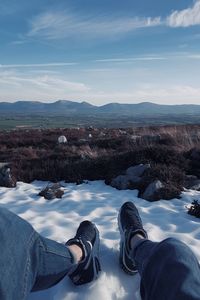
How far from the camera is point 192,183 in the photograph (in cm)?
690

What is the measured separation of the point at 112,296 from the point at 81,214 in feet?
7.99

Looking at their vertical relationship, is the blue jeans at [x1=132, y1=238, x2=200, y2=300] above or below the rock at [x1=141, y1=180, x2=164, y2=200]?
above

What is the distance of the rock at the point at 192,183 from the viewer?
22.1 ft

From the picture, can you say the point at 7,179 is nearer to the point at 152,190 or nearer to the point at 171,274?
the point at 152,190

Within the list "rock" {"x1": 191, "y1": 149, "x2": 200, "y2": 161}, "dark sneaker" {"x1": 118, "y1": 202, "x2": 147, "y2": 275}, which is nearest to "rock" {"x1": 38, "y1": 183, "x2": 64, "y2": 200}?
"dark sneaker" {"x1": 118, "y1": 202, "x2": 147, "y2": 275}

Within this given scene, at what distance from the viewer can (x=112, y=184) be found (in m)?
7.34

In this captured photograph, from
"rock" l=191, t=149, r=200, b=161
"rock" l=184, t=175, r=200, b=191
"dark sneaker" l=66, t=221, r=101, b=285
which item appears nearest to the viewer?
"dark sneaker" l=66, t=221, r=101, b=285

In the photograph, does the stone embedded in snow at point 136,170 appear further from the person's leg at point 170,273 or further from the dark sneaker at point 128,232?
the person's leg at point 170,273

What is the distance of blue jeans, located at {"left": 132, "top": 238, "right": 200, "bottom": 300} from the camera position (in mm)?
1763

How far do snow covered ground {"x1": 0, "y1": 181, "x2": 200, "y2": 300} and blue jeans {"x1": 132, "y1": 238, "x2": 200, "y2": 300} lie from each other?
3.11 ft

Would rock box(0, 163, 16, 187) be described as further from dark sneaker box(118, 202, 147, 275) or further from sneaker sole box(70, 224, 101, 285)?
sneaker sole box(70, 224, 101, 285)

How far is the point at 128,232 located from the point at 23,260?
5.43 feet

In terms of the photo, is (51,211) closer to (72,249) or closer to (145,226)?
(145,226)

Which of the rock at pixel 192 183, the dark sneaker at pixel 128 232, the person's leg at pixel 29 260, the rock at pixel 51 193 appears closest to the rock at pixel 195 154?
the rock at pixel 192 183
